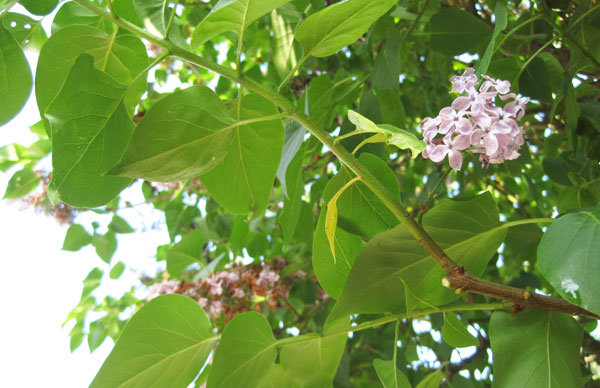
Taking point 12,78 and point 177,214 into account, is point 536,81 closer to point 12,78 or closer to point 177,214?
point 12,78

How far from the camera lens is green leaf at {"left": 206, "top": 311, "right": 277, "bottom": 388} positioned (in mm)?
584

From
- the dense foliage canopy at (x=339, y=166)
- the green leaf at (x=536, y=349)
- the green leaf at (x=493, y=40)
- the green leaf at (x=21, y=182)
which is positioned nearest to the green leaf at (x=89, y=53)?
the dense foliage canopy at (x=339, y=166)

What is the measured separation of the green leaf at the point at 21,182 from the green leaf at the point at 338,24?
1.14 meters

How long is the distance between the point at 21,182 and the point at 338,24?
121 centimetres

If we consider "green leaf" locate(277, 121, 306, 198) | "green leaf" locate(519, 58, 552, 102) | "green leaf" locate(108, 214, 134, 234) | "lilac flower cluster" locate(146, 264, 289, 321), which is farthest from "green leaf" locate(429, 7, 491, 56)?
"green leaf" locate(108, 214, 134, 234)

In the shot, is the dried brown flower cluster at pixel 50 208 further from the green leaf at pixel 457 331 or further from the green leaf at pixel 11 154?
the green leaf at pixel 457 331

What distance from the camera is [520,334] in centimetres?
48

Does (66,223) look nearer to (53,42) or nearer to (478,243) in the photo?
(53,42)

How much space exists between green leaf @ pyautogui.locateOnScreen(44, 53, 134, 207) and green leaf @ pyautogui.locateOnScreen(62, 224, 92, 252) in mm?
1022

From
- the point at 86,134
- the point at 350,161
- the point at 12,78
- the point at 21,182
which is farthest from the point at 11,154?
the point at 350,161

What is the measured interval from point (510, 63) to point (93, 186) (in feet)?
1.90

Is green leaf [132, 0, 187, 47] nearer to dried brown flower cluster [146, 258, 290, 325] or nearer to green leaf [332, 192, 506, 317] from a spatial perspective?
green leaf [332, 192, 506, 317]

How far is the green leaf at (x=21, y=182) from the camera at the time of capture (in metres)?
1.36

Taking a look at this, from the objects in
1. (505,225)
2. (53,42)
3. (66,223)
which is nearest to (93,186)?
(53,42)
